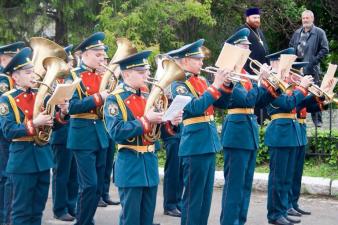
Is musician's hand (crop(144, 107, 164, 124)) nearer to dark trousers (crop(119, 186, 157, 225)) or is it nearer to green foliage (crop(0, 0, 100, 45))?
dark trousers (crop(119, 186, 157, 225))

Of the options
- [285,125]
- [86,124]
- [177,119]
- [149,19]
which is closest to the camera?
[177,119]

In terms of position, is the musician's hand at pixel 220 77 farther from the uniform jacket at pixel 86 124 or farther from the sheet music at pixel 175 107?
the uniform jacket at pixel 86 124

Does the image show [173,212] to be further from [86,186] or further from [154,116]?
[154,116]

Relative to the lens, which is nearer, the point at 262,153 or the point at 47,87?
the point at 47,87

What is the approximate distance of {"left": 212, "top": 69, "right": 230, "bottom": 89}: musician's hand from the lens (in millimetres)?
6309

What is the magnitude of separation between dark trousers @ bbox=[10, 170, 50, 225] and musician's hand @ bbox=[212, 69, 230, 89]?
184 centimetres

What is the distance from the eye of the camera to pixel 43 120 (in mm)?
6332

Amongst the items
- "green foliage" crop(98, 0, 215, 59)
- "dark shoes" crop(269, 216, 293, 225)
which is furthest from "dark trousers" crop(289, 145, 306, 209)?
"green foliage" crop(98, 0, 215, 59)

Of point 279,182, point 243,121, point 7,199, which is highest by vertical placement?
point 243,121

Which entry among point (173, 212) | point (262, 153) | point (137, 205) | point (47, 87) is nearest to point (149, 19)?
point (262, 153)

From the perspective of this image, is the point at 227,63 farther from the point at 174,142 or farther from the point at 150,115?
the point at 174,142

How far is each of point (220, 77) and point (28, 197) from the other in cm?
210

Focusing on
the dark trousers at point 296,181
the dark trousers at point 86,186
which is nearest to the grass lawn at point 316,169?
the dark trousers at point 296,181

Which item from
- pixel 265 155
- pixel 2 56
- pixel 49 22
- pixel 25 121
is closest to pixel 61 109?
pixel 25 121
